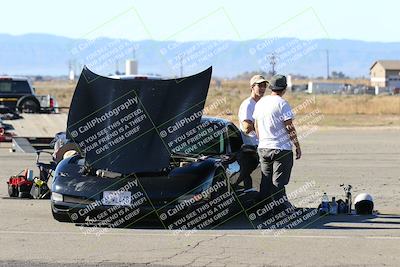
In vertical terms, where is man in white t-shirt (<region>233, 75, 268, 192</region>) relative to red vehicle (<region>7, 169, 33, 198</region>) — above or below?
below

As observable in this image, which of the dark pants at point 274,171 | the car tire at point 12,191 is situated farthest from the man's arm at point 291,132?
the car tire at point 12,191

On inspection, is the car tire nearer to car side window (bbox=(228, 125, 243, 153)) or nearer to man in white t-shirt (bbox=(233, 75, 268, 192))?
car side window (bbox=(228, 125, 243, 153))

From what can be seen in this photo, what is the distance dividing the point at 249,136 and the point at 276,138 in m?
1.20

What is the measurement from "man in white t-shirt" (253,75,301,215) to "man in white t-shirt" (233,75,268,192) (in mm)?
507

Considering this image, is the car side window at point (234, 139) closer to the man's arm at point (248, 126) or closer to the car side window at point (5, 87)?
the man's arm at point (248, 126)

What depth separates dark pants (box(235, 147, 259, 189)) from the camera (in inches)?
516

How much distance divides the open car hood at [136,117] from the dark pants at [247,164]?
104 centimetres

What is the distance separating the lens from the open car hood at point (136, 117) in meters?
12.1

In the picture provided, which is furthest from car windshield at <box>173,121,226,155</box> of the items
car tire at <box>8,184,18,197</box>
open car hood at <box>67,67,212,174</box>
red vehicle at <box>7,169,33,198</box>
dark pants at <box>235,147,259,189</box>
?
car tire at <box>8,184,18,197</box>

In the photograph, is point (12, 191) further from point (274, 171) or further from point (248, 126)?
point (274, 171)

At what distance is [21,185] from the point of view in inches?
586

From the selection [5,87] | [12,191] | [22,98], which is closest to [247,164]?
[12,191]

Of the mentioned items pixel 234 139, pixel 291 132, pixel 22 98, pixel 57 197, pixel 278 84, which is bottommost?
pixel 291 132

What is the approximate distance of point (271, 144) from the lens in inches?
492
